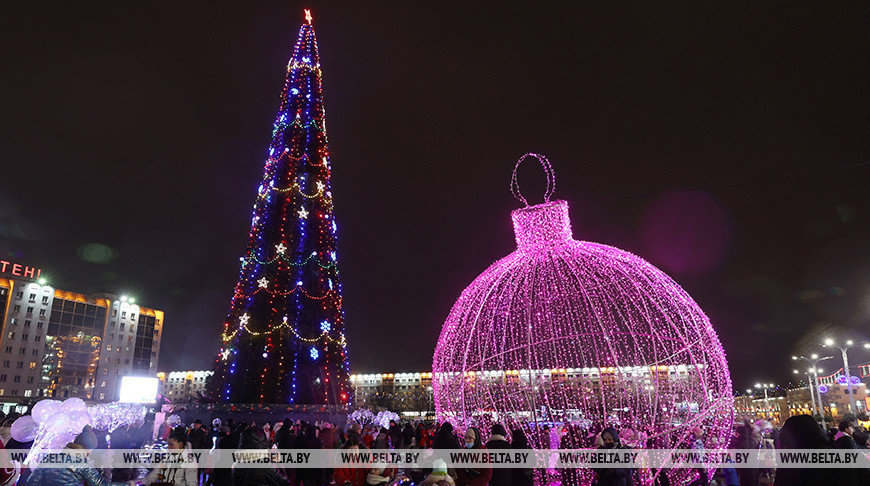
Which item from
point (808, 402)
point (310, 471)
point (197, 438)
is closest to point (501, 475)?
point (310, 471)

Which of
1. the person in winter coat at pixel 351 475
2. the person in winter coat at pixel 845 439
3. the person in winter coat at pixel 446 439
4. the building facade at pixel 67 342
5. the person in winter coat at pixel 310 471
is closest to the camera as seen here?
the person in winter coat at pixel 845 439

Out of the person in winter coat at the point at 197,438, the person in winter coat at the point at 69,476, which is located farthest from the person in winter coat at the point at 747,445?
the person in winter coat at the point at 197,438

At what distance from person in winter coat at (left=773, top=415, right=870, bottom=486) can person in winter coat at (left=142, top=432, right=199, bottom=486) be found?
5.38 m

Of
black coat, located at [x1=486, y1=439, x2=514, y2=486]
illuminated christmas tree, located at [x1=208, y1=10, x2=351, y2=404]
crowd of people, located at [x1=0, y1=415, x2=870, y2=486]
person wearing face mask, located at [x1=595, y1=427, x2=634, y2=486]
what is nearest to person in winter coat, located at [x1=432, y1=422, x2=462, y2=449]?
crowd of people, located at [x1=0, y1=415, x2=870, y2=486]

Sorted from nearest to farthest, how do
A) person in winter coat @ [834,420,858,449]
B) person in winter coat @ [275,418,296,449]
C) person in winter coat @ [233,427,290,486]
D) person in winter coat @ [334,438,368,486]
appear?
person in winter coat @ [233,427,290,486], person in winter coat @ [834,420,858,449], person in winter coat @ [334,438,368,486], person in winter coat @ [275,418,296,449]

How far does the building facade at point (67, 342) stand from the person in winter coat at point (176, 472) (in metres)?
62.1

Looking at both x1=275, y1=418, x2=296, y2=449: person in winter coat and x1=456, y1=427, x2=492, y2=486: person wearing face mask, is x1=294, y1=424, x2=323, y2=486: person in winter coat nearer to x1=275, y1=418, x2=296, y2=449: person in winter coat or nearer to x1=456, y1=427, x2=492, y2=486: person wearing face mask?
x1=275, y1=418, x2=296, y2=449: person in winter coat

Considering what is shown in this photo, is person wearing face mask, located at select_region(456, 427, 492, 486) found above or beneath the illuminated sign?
Answer: beneath

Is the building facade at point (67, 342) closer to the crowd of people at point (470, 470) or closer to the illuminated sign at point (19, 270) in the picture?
the illuminated sign at point (19, 270)

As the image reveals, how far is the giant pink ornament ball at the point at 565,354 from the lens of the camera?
6.25 meters

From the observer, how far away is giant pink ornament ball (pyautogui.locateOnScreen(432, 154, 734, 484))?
625cm

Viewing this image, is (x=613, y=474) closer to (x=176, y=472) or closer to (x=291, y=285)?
(x=176, y=472)

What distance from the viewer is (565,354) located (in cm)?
712

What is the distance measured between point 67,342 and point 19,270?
38.9ft
